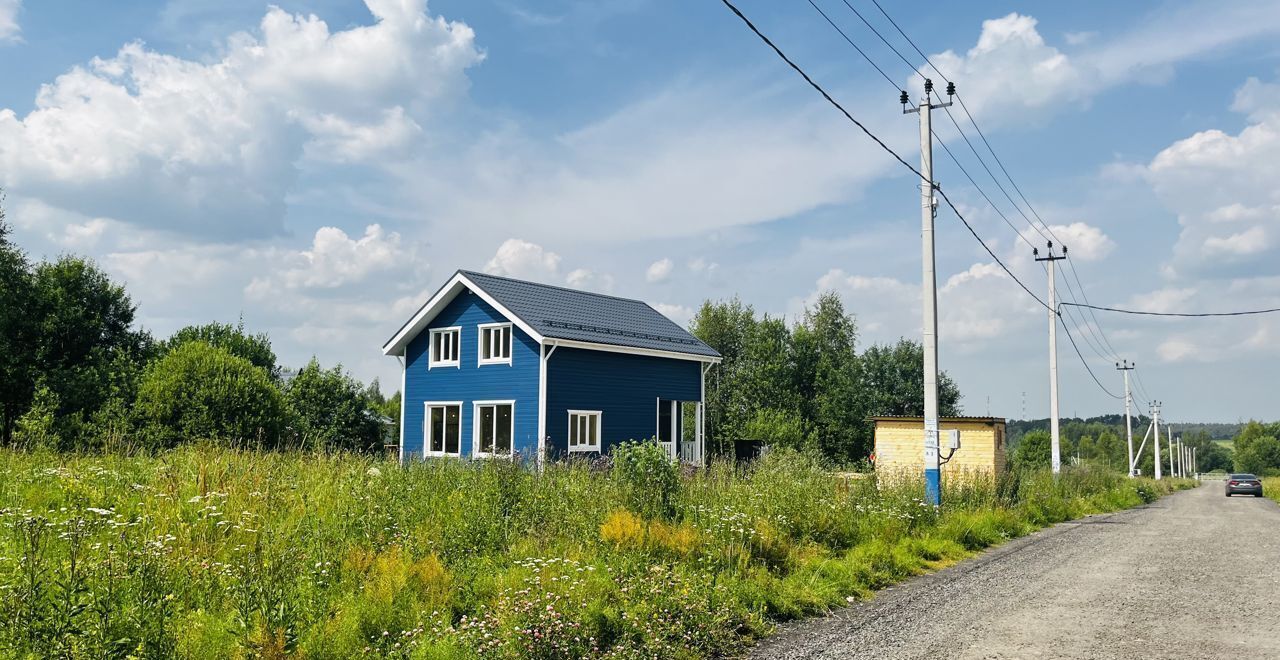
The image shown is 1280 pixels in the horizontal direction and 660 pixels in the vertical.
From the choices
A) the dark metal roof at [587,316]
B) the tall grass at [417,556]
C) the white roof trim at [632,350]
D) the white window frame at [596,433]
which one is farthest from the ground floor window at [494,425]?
the tall grass at [417,556]

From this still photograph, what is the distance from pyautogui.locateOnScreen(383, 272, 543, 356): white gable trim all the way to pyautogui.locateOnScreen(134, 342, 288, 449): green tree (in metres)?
4.64

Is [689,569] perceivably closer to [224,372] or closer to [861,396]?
[224,372]

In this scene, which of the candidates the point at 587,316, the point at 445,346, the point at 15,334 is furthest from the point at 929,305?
the point at 15,334

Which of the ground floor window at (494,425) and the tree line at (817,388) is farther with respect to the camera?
the tree line at (817,388)

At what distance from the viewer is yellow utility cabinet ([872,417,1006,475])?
27.5m

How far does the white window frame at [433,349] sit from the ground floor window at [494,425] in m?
1.93

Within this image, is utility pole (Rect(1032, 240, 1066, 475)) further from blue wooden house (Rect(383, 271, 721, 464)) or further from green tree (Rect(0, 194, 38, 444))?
green tree (Rect(0, 194, 38, 444))

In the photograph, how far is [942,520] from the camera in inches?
622

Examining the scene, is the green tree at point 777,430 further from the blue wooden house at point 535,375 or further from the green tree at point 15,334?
the green tree at point 15,334

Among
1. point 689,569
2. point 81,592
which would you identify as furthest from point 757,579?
point 81,592

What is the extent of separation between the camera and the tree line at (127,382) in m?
25.2

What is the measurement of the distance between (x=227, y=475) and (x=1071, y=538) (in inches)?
608

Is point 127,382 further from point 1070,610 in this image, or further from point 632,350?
point 1070,610

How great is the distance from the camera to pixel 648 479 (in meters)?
11.5
